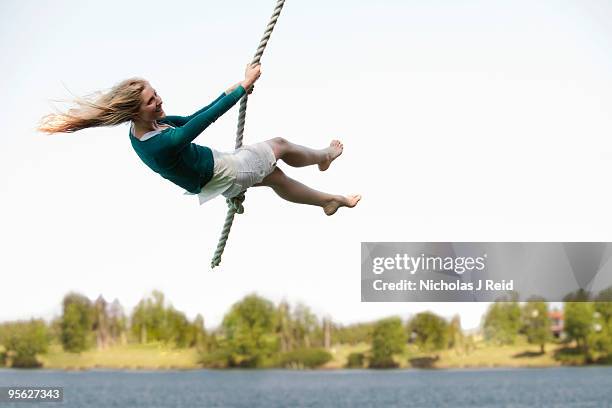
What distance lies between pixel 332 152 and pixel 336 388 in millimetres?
38102

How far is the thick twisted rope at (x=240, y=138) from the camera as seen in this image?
4.35 meters

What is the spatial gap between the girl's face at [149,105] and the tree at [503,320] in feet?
107

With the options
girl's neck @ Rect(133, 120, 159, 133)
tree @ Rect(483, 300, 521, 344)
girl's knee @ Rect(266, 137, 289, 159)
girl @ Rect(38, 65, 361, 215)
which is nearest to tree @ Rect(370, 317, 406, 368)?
tree @ Rect(483, 300, 521, 344)

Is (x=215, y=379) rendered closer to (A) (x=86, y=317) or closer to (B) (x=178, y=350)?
(B) (x=178, y=350)

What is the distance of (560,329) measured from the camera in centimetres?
3866

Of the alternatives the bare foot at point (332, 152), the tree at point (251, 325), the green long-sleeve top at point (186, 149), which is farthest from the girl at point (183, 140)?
the tree at point (251, 325)

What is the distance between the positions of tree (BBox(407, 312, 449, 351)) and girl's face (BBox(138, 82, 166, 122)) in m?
33.6

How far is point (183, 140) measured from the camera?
4184 millimetres

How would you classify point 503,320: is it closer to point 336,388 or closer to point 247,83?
point 336,388

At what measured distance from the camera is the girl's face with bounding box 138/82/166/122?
165 inches

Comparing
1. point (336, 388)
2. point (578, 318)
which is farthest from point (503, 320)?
point (336, 388)

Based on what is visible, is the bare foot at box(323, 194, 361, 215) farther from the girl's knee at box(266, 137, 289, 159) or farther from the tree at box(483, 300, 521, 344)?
the tree at box(483, 300, 521, 344)

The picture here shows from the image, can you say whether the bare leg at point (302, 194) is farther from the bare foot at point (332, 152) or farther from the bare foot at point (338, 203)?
the bare foot at point (332, 152)

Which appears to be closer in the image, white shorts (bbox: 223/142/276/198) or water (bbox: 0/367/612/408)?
white shorts (bbox: 223/142/276/198)
